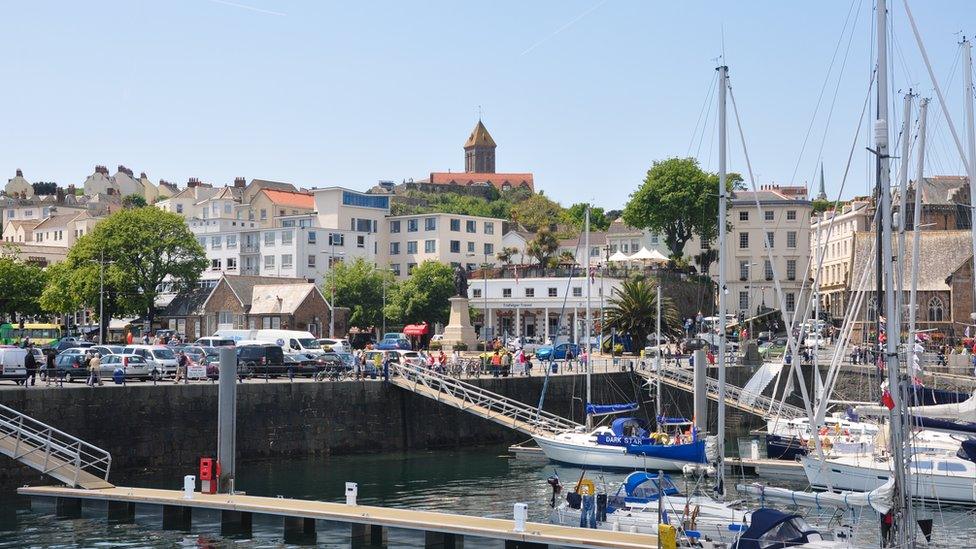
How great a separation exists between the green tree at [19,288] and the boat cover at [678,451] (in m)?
79.1

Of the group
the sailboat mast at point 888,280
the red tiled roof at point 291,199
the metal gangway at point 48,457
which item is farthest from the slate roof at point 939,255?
the red tiled roof at point 291,199

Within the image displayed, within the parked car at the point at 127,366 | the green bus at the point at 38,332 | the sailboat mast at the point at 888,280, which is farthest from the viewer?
the green bus at the point at 38,332

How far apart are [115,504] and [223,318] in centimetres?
6297

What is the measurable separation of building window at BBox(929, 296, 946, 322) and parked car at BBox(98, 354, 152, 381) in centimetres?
6447

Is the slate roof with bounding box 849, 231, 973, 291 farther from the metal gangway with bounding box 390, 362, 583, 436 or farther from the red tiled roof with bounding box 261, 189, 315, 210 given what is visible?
the red tiled roof with bounding box 261, 189, 315, 210

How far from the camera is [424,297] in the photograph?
104 meters

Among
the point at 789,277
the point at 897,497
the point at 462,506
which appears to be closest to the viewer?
the point at 897,497

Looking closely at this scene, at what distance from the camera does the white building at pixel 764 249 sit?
391ft

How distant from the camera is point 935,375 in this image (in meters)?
66.4

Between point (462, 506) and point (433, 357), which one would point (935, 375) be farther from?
point (462, 506)

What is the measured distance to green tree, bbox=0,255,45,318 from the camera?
111 meters

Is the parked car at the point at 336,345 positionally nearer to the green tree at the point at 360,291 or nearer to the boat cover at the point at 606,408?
the boat cover at the point at 606,408

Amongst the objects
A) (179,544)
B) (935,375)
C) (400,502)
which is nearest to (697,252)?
(935,375)

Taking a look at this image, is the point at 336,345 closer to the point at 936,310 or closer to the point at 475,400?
the point at 475,400
